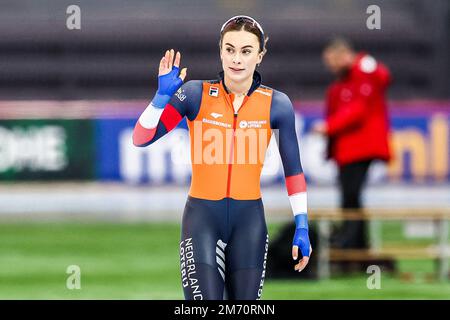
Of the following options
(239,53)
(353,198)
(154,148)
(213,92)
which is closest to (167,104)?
(213,92)

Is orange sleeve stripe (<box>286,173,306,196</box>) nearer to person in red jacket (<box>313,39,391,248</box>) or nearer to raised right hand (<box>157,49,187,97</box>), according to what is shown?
raised right hand (<box>157,49,187,97</box>)

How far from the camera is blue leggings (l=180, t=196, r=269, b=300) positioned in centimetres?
630

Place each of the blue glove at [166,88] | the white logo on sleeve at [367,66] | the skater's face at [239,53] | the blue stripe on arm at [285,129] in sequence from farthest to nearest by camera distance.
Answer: the white logo on sleeve at [367,66] < the blue stripe on arm at [285,129] < the skater's face at [239,53] < the blue glove at [166,88]

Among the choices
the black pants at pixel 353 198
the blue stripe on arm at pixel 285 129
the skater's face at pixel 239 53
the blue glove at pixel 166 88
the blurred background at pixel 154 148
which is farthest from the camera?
the black pants at pixel 353 198

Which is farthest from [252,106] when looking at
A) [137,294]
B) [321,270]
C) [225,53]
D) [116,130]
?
[116,130]

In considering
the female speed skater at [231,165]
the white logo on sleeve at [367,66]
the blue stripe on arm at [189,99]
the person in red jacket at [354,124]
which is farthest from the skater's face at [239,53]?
the white logo on sleeve at [367,66]

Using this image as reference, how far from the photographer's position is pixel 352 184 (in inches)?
484

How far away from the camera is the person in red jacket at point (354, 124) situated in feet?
39.6

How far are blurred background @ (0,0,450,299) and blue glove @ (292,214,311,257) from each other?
4.12 metres

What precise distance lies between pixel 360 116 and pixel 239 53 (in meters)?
5.94

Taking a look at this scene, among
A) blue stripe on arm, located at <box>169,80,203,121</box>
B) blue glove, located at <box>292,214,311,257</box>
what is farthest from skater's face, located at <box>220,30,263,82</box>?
blue glove, located at <box>292,214,311,257</box>

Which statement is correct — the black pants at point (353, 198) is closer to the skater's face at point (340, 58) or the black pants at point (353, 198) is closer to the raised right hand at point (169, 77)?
the skater's face at point (340, 58)

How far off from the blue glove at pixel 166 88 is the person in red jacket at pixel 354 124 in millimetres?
5828

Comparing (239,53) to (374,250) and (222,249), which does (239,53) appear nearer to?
(222,249)
